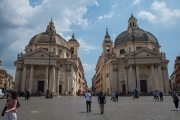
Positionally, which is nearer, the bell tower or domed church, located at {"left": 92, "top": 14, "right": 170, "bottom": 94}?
domed church, located at {"left": 92, "top": 14, "right": 170, "bottom": 94}

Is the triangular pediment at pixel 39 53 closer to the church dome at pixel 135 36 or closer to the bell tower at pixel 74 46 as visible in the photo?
the bell tower at pixel 74 46

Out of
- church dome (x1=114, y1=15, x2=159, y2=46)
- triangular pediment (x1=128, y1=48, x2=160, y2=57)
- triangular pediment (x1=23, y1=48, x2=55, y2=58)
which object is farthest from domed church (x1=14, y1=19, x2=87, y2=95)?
triangular pediment (x1=128, y1=48, x2=160, y2=57)

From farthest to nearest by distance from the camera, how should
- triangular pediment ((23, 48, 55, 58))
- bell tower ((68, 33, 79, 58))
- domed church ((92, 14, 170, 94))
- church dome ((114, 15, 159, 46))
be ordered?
bell tower ((68, 33, 79, 58))
church dome ((114, 15, 159, 46))
domed church ((92, 14, 170, 94))
triangular pediment ((23, 48, 55, 58))

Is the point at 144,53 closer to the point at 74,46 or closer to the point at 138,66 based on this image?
the point at 138,66

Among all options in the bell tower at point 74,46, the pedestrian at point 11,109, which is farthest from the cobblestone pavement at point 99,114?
the bell tower at point 74,46

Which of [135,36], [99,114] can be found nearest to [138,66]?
[135,36]

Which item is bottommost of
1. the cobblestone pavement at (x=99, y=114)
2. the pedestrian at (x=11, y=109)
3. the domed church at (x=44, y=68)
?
the cobblestone pavement at (x=99, y=114)

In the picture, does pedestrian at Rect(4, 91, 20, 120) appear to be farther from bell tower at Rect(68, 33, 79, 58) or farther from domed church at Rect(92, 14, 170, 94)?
bell tower at Rect(68, 33, 79, 58)

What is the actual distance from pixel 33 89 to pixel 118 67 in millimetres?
26132

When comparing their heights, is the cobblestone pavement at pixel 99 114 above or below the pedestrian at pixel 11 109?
below

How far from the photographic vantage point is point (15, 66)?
5316 centimetres

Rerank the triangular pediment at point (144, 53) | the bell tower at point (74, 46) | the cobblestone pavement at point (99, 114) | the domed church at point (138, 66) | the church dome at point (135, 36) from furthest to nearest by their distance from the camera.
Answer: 1. the bell tower at point (74, 46)
2. the church dome at point (135, 36)
3. the triangular pediment at point (144, 53)
4. the domed church at point (138, 66)
5. the cobblestone pavement at point (99, 114)

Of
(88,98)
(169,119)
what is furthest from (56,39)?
(169,119)

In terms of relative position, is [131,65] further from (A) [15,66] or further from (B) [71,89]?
(A) [15,66]
